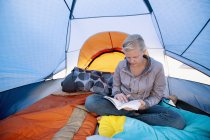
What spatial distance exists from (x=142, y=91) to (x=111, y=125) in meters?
0.32

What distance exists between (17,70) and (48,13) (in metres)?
0.54

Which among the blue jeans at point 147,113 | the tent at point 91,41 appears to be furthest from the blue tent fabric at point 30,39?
the blue jeans at point 147,113

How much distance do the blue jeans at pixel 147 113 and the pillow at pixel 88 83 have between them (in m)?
0.45

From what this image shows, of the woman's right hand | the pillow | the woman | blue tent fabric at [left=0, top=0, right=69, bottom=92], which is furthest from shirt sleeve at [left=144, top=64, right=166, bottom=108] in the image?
blue tent fabric at [left=0, top=0, right=69, bottom=92]

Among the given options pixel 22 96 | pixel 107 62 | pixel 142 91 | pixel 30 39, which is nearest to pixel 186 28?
pixel 142 91

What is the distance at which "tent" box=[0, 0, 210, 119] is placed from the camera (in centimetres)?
204

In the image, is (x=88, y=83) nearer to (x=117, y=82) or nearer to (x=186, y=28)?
(x=117, y=82)

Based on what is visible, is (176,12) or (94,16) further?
(94,16)

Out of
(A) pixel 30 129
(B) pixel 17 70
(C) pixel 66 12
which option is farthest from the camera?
(C) pixel 66 12

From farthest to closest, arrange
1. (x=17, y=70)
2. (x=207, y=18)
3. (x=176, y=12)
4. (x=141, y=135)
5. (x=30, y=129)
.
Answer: (x=17, y=70)
(x=176, y=12)
(x=207, y=18)
(x=30, y=129)
(x=141, y=135)

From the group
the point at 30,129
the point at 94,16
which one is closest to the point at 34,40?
the point at 94,16

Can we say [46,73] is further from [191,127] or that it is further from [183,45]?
[191,127]

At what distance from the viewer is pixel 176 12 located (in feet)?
6.69

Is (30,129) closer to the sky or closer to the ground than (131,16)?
closer to the ground
